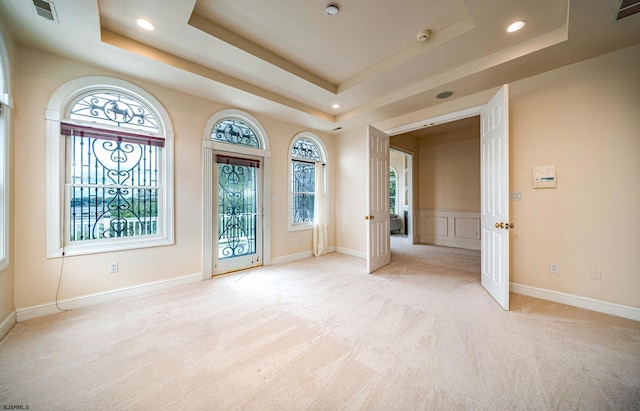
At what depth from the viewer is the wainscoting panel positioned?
557cm

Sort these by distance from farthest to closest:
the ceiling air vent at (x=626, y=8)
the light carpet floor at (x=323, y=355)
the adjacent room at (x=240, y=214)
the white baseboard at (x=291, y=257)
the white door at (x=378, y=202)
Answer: the white baseboard at (x=291, y=257)
the white door at (x=378, y=202)
the ceiling air vent at (x=626, y=8)
the adjacent room at (x=240, y=214)
the light carpet floor at (x=323, y=355)

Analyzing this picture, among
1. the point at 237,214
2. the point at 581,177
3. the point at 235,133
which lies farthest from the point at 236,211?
the point at 581,177

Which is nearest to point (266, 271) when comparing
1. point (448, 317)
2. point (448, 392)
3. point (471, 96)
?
point (448, 317)

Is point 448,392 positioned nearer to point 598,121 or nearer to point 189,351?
point 189,351

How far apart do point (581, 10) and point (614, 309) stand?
9.28 feet

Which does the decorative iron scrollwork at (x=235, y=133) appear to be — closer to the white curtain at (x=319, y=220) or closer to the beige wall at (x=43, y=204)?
the beige wall at (x=43, y=204)

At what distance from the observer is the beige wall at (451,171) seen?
5648 mm

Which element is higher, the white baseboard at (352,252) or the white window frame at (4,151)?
the white window frame at (4,151)

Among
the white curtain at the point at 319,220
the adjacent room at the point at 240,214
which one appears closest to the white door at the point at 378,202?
the adjacent room at the point at 240,214

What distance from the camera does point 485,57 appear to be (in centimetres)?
262

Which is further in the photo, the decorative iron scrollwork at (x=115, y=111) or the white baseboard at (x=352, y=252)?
the white baseboard at (x=352, y=252)

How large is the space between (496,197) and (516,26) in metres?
1.72

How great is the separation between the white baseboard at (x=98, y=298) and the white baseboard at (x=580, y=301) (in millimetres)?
4409

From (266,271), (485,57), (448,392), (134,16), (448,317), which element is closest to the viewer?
(448,392)
